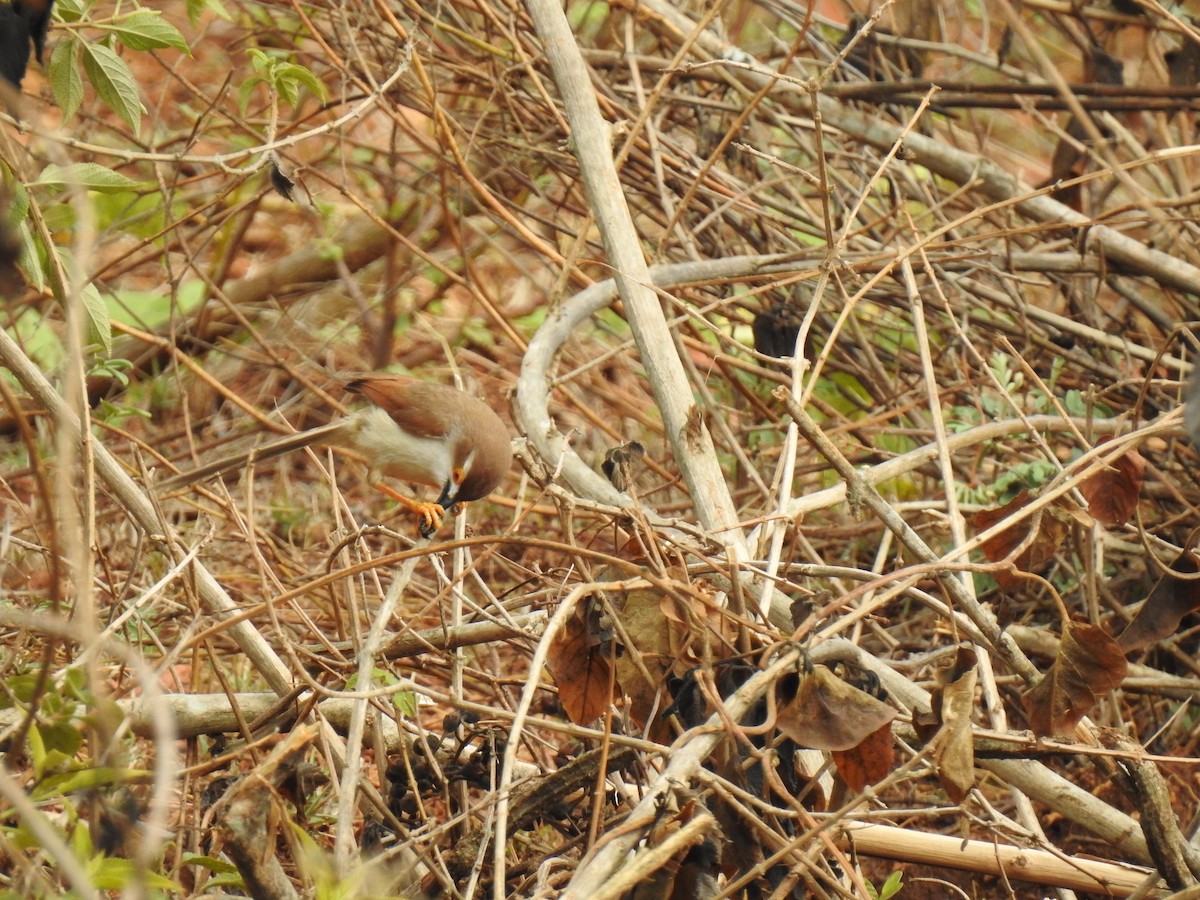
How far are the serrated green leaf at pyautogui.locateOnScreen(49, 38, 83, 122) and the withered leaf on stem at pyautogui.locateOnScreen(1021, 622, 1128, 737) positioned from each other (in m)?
2.32

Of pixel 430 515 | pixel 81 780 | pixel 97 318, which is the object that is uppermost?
pixel 97 318

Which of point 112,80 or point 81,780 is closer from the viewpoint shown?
point 81,780

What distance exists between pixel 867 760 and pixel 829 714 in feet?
0.64

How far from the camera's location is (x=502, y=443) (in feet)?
16.1

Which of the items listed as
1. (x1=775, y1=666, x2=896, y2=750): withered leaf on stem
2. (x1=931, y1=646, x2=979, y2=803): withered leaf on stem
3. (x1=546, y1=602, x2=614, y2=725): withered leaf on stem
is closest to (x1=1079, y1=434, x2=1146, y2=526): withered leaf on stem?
(x1=931, y1=646, x2=979, y2=803): withered leaf on stem

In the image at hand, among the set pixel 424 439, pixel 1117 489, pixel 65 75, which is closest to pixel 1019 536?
pixel 1117 489

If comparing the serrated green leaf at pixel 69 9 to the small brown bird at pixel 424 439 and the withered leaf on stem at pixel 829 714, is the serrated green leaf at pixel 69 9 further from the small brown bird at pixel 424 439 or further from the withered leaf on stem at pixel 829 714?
the withered leaf on stem at pixel 829 714

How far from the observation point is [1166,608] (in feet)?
9.49

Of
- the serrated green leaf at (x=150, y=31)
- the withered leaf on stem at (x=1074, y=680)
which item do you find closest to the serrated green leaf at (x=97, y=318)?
the serrated green leaf at (x=150, y=31)

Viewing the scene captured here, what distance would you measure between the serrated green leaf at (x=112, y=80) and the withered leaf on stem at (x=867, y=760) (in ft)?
6.41

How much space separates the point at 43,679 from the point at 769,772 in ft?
4.05

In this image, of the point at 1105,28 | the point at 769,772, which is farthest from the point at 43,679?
the point at 1105,28

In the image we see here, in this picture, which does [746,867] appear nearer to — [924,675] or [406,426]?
[924,675]

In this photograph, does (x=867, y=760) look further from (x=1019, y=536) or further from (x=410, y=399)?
(x=410, y=399)
